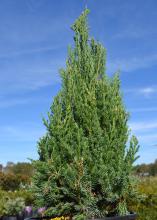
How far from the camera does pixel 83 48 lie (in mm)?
8062

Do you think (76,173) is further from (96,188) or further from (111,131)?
(111,131)

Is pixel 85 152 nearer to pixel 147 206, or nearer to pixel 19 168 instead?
pixel 147 206

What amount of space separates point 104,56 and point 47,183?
2.70 metres

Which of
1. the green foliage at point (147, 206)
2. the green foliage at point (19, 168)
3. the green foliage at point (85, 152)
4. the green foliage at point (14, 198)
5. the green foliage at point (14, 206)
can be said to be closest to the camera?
the green foliage at point (85, 152)

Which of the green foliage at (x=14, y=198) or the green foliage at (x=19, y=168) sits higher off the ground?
the green foliage at (x=19, y=168)

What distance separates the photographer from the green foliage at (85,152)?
274 inches

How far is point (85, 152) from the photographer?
22.8ft

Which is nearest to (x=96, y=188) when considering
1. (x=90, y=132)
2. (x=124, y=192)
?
(x=124, y=192)

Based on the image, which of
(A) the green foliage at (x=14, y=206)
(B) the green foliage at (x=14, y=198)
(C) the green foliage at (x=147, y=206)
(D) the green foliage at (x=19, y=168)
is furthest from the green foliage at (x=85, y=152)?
(D) the green foliage at (x=19, y=168)

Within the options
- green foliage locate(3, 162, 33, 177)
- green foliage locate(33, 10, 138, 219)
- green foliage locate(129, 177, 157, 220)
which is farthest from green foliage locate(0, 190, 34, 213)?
green foliage locate(3, 162, 33, 177)

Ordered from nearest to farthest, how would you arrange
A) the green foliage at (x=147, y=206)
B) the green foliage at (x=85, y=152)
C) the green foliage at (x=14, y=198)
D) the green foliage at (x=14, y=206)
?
the green foliage at (x=85, y=152) → the green foliage at (x=147, y=206) → the green foliage at (x=14, y=206) → the green foliage at (x=14, y=198)

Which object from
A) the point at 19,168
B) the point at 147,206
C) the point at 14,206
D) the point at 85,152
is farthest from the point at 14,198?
the point at 19,168

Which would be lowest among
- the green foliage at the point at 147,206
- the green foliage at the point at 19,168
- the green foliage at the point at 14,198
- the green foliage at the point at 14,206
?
the green foliage at the point at 147,206

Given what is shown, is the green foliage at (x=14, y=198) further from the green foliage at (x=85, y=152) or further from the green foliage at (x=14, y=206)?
the green foliage at (x=85, y=152)
